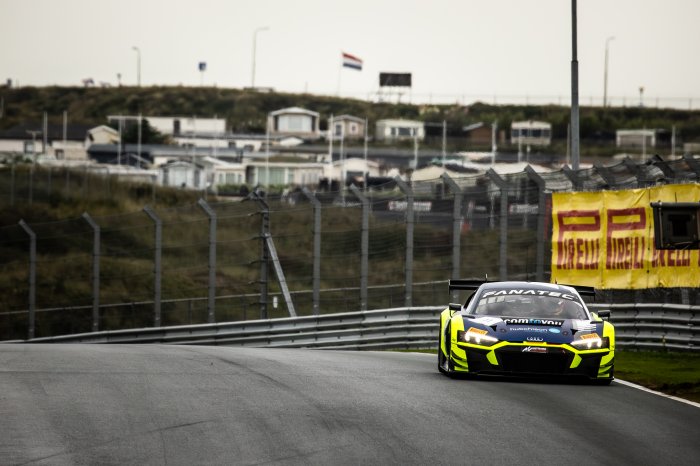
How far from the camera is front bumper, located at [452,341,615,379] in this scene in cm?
1448

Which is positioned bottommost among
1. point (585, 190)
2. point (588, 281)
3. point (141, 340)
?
point (141, 340)

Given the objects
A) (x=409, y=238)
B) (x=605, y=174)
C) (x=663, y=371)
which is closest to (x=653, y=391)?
(x=663, y=371)

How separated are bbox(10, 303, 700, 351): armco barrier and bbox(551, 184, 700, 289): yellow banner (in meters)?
0.58

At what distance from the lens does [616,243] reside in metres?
22.5

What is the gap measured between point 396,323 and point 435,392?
11.7 m

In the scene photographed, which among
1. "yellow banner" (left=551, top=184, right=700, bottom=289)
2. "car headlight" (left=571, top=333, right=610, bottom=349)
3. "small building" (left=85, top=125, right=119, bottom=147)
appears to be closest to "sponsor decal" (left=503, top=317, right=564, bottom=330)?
"car headlight" (left=571, top=333, right=610, bottom=349)

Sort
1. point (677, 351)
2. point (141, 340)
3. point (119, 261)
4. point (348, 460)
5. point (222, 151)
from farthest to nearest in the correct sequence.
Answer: point (222, 151) → point (119, 261) → point (141, 340) → point (677, 351) → point (348, 460)

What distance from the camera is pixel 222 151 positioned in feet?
353

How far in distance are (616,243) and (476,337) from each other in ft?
27.4

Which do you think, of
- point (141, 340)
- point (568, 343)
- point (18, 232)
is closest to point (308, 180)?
point (18, 232)

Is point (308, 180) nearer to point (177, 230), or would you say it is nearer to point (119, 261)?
point (177, 230)

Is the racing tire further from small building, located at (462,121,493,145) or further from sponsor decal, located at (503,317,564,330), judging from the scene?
small building, located at (462,121,493,145)

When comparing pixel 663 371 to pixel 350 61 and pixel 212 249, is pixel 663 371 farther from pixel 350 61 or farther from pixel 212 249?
pixel 350 61

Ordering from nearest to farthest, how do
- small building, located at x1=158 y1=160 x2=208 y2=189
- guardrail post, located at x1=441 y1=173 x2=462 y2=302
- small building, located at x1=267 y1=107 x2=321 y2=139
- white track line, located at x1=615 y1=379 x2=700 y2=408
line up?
white track line, located at x1=615 y1=379 x2=700 y2=408 < guardrail post, located at x1=441 y1=173 x2=462 y2=302 < small building, located at x1=158 y1=160 x2=208 y2=189 < small building, located at x1=267 y1=107 x2=321 y2=139
